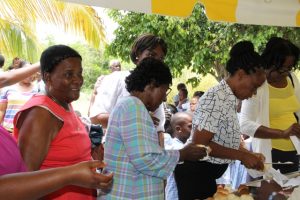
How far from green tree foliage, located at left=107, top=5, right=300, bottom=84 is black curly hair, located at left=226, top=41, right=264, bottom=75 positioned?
7.75m

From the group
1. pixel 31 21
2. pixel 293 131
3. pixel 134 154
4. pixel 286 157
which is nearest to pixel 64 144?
pixel 134 154

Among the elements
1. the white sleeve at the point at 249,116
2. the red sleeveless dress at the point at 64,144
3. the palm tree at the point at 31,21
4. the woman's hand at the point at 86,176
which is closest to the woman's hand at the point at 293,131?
the white sleeve at the point at 249,116

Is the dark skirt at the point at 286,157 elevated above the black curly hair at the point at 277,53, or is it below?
below

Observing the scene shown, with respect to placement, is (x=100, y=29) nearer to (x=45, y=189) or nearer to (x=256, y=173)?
(x=256, y=173)

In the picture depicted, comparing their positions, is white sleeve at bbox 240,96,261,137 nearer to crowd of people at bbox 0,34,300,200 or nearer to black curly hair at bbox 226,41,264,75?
crowd of people at bbox 0,34,300,200

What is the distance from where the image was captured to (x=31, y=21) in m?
5.58

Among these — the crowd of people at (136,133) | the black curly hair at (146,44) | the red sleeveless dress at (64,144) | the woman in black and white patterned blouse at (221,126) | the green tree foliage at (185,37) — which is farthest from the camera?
the green tree foliage at (185,37)

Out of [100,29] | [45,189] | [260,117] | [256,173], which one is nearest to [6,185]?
[45,189]

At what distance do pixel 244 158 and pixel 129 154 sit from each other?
772 millimetres

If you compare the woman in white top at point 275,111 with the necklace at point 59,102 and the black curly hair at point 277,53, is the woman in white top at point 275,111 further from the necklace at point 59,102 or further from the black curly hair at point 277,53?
the necklace at point 59,102

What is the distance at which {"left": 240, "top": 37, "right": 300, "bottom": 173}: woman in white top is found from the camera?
2.95 m

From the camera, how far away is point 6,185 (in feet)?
3.30

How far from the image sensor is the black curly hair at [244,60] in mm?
2436

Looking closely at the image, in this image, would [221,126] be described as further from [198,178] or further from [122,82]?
[122,82]
